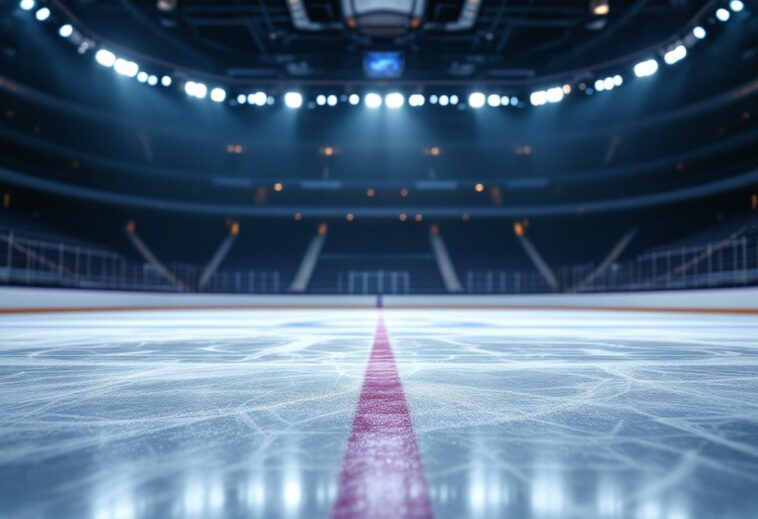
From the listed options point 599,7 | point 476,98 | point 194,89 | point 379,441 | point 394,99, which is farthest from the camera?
point 394,99

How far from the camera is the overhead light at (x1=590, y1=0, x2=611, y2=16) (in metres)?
15.5

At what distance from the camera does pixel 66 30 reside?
1675 centimetres

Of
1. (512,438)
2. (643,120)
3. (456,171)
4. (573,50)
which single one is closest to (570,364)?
(512,438)

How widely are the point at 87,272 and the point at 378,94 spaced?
47.4 feet

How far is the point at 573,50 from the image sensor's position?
20.3 meters

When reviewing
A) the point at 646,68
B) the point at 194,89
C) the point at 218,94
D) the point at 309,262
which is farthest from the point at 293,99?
the point at 646,68

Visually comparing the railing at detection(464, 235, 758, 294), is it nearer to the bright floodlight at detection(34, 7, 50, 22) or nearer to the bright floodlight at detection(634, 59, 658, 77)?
the bright floodlight at detection(634, 59, 658, 77)

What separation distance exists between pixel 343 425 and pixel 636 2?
18709 mm

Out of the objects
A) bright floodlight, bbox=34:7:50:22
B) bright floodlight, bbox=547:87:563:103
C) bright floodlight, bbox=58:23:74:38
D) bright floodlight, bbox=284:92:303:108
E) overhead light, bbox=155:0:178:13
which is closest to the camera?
bright floodlight, bbox=34:7:50:22

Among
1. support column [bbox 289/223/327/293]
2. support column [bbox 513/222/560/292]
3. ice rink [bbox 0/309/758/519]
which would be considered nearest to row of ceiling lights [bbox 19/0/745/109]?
support column [bbox 289/223/327/293]

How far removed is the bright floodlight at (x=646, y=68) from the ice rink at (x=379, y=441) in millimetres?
20550

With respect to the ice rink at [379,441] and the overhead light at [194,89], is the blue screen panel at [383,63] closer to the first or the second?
the overhead light at [194,89]

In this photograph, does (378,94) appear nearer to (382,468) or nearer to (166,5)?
(166,5)

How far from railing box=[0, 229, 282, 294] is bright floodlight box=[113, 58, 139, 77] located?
731 cm
